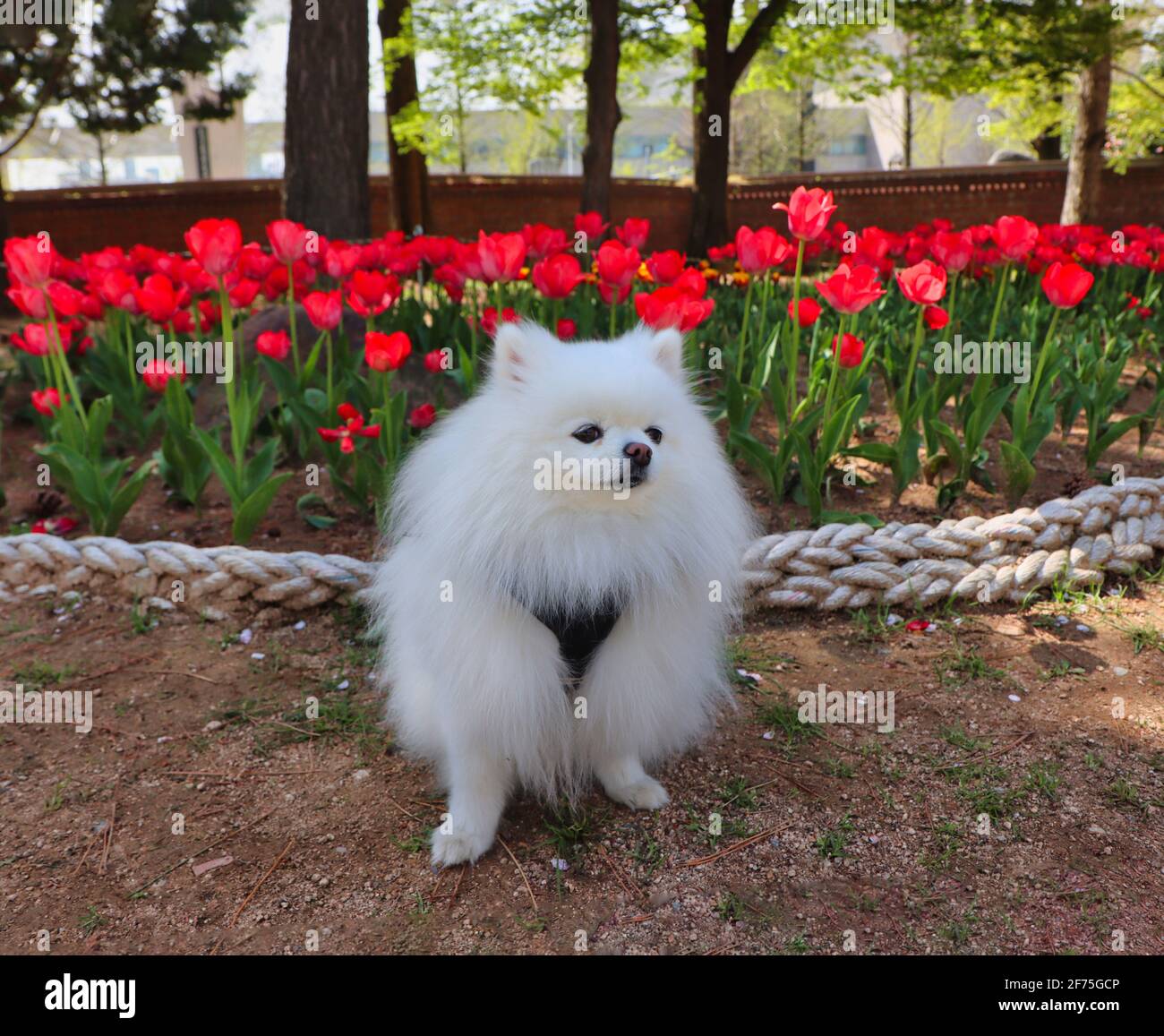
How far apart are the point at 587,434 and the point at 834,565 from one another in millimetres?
1790

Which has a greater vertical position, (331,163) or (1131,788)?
(331,163)

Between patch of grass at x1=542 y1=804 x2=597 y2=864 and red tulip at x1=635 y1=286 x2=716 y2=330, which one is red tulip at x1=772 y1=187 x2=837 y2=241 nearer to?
red tulip at x1=635 y1=286 x2=716 y2=330

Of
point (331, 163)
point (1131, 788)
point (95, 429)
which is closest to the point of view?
point (1131, 788)

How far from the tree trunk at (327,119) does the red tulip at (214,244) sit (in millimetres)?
3486

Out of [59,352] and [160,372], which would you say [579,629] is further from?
[59,352]

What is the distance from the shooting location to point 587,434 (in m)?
1.96

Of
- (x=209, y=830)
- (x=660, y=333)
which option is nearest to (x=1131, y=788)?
(x=660, y=333)

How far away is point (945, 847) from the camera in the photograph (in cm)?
228

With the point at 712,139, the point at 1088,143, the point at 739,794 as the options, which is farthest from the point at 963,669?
the point at 1088,143

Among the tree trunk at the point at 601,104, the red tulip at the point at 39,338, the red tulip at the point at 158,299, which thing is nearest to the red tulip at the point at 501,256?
the red tulip at the point at 158,299

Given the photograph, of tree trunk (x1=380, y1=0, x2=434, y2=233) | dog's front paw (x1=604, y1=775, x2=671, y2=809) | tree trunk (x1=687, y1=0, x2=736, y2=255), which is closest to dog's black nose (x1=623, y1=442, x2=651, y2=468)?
dog's front paw (x1=604, y1=775, x2=671, y2=809)

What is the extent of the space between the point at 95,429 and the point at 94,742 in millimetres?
1793

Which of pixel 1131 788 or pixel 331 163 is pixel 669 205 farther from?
pixel 1131 788

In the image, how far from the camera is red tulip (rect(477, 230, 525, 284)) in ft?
12.7
